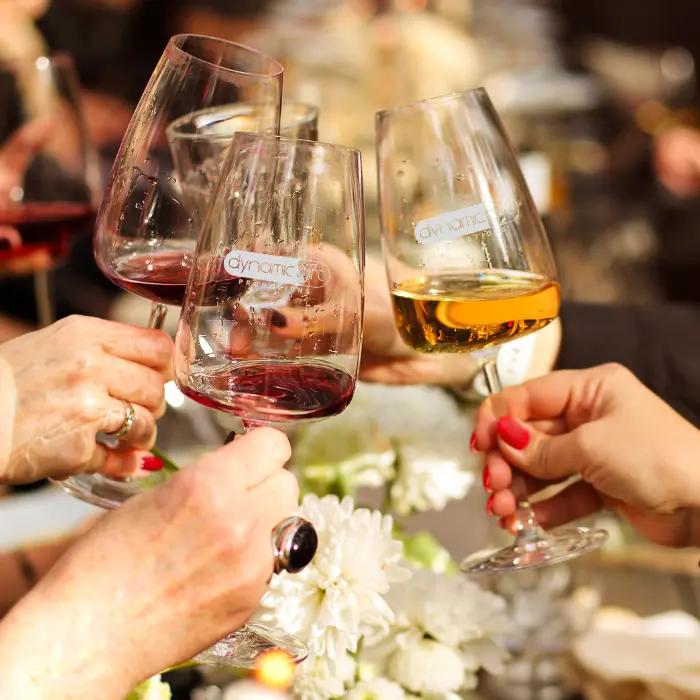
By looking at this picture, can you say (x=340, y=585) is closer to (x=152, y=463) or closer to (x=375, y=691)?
(x=375, y=691)

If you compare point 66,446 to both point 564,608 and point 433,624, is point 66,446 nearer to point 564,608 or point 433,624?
point 433,624

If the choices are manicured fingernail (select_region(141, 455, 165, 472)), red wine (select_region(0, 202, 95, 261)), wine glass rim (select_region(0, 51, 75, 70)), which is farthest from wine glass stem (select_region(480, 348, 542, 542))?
wine glass rim (select_region(0, 51, 75, 70))

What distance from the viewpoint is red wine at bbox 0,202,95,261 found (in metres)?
1.33

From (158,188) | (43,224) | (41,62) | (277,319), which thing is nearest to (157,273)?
(158,188)

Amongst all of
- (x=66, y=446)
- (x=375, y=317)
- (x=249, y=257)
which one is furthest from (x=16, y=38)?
(x=249, y=257)

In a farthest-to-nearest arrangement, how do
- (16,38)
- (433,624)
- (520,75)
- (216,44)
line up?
(520,75)
(16,38)
(216,44)
(433,624)

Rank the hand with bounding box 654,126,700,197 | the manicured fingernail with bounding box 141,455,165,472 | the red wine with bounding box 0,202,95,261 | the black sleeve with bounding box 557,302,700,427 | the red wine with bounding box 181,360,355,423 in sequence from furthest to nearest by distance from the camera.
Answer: the hand with bounding box 654,126,700,197
the red wine with bounding box 0,202,95,261
the black sleeve with bounding box 557,302,700,427
the manicured fingernail with bounding box 141,455,165,472
the red wine with bounding box 181,360,355,423

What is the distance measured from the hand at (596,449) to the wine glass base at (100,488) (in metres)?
0.34

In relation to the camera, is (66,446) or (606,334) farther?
(606,334)

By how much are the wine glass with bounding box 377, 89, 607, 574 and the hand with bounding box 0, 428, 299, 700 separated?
11.8 inches

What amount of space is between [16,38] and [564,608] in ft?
6.76

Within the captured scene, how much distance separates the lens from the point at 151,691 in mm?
687

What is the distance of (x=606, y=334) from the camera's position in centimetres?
119

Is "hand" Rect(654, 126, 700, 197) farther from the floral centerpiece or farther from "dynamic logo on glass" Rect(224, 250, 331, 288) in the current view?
"dynamic logo on glass" Rect(224, 250, 331, 288)
